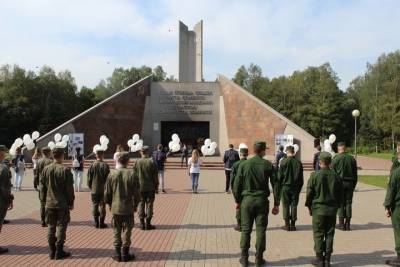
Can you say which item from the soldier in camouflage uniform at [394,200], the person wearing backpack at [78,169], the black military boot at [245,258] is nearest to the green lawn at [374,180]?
the person wearing backpack at [78,169]

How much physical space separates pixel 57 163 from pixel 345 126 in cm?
5584

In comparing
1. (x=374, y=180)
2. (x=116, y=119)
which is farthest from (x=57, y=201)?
(x=116, y=119)

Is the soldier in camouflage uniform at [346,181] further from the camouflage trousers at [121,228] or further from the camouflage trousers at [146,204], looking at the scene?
the camouflage trousers at [121,228]

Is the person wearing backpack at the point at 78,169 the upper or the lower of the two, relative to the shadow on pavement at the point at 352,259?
upper

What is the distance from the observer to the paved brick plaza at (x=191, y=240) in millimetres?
6574

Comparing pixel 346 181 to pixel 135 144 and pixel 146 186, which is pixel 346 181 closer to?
pixel 146 186

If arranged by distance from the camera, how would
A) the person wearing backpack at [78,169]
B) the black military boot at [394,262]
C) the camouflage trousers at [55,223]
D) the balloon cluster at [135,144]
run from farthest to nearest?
1. the balloon cluster at [135,144]
2. the person wearing backpack at [78,169]
3. the camouflage trousers at [55,223]
4. the black military boot at [394,262]

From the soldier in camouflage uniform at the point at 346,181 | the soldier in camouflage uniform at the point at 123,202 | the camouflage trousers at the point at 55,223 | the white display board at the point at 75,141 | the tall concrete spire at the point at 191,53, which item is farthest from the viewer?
the tall concrete spire at the point at 191,53

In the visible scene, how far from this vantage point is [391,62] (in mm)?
55656

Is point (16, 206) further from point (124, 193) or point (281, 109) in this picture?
point (281, 109)

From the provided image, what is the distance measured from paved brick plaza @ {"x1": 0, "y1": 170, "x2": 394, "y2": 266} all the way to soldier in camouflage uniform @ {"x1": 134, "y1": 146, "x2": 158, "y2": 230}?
1.05 feet

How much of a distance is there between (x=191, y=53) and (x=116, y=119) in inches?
374

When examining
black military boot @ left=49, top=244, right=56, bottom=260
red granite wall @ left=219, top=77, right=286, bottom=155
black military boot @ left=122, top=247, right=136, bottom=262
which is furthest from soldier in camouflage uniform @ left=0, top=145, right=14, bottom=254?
red granite wall @ left=219, top=77, right=286, bottom=155

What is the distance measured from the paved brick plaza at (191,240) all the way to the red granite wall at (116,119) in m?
17.3
